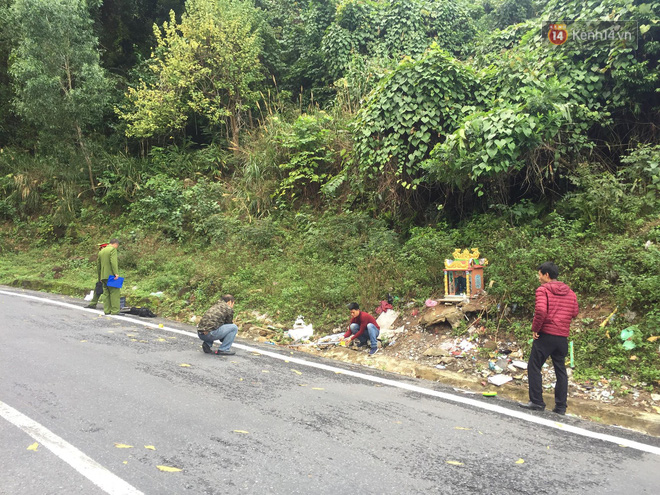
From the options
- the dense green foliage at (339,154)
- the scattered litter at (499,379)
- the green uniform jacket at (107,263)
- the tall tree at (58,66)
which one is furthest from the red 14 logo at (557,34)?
the tall tree at (58,66)

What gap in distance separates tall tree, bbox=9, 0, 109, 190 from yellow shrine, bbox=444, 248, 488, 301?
13292mm

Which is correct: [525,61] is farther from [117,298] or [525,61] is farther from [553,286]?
[117,298]

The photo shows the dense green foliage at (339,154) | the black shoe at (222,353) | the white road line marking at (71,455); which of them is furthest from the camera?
the dense green foliage at (339,154)

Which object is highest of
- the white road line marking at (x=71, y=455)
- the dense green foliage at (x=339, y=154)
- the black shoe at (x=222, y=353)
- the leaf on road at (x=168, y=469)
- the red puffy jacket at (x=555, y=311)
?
the dense green foliage at (x=339, y=154)

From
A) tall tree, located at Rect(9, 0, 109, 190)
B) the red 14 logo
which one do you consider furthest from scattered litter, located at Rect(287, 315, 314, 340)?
tall tree, located at Rect(9, 0, 109, 190)

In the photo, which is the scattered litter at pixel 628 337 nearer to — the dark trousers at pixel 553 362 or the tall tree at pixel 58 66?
the dark trousers at pixel 553 362

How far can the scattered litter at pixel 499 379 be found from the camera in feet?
18.5

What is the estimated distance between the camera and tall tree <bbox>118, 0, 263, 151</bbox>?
47.1 feet

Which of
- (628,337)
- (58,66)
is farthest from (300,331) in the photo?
(58,66)

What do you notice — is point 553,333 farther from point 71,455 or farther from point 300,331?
point 71,455

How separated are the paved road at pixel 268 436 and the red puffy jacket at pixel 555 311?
91cm

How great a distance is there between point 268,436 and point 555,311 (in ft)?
10.8

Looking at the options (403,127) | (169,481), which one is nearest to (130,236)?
(403,127)

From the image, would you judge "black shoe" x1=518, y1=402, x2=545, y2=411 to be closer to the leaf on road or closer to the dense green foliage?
the dense green foliage
